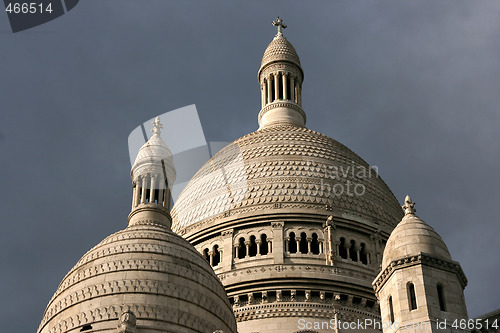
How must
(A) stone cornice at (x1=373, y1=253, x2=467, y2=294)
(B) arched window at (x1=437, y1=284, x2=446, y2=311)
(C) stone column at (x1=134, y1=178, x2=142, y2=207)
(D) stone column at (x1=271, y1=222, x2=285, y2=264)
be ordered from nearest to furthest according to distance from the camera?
(B) arched window at (x1=437, y1=284, x2=446, y2=311) < (A) stone cornice at (x1=373, y1=253, x2=467, y2=294) < (C) stone column at (x1=134, y1=178, x2=142, y2=207) < (D) stone column at (x1=271, y1=222, x2=285, y2=264)

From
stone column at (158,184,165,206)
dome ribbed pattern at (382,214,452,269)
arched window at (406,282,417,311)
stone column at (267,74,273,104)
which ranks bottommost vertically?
arched window at (406,282,417,311)

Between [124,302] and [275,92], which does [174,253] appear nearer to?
[124,302]

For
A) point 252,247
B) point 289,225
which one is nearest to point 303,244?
point 289,225

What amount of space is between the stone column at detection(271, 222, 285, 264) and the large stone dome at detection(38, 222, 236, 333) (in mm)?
7579

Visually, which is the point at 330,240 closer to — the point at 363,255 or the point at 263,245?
the point at 363,255

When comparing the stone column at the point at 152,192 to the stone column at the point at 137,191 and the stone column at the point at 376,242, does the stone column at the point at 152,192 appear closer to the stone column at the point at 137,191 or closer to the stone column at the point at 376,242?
the stone column at the point at 137,191

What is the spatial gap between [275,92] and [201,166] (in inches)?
258

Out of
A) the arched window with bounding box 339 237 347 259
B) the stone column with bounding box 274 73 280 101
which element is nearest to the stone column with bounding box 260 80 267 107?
the stone column with bounding box 274 73 280 101

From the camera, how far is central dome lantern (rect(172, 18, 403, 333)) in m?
34.0

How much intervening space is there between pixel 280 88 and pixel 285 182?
9.78 meters

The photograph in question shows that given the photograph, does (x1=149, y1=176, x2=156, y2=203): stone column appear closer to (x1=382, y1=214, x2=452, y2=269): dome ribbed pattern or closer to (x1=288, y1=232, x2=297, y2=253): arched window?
(x1=288, y1=232, x2=297, y2=253): arched window

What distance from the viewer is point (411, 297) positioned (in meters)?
21.7

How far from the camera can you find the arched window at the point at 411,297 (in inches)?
844

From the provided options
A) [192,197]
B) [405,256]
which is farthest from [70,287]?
[192,197]
